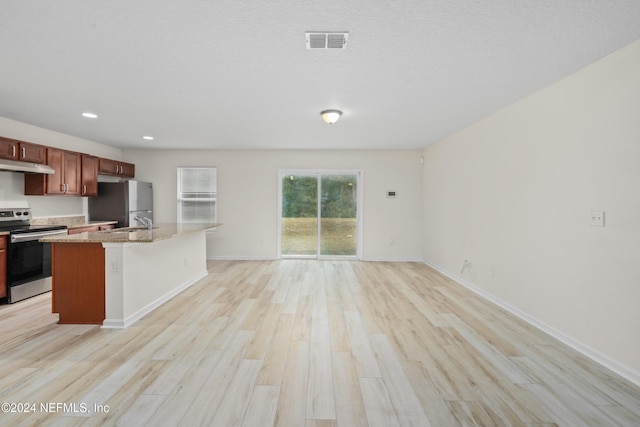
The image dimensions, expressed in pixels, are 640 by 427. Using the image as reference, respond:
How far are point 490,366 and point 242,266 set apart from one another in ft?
14.8

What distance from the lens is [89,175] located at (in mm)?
5055

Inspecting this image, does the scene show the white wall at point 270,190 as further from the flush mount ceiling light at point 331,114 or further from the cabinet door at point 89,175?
the flush mount ceiling light at point 331,114

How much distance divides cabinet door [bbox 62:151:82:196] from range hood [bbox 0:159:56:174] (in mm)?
357

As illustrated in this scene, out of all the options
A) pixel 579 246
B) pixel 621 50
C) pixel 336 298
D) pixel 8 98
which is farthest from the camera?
pixel 336 298

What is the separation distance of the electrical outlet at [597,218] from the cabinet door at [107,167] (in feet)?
22.8

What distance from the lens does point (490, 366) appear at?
7.36 ft

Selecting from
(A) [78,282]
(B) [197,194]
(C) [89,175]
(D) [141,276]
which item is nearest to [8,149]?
(C) [89,175]

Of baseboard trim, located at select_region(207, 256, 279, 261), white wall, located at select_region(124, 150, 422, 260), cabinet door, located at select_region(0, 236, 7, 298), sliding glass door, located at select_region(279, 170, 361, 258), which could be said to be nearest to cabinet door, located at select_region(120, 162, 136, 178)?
white wall, located at select_region(124, 150, 422, 260)

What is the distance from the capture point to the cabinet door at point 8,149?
3.67m

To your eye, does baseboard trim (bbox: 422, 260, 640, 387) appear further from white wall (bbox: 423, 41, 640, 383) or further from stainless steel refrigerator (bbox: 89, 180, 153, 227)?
stainless steel refrigerator (bbox: 89, 180, 153, 227)

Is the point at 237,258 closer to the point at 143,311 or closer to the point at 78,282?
the point at 143,311

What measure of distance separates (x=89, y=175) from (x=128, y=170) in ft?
3.35

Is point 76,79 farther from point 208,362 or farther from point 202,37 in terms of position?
point 208,362

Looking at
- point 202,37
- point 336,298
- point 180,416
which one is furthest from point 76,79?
point 336,298
